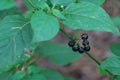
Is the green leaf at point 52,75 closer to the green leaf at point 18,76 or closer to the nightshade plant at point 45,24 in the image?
the green leaf at point 18,76

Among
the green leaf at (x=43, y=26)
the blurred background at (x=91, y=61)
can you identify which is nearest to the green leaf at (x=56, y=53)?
the green leaf at (x=43, y=26)

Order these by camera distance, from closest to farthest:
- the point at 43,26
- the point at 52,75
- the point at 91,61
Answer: the point at 43,26, the point at 52,75, the point at 91,61

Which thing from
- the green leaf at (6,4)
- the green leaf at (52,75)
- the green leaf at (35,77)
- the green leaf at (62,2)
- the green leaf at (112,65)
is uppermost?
the green leaf at (6,4)

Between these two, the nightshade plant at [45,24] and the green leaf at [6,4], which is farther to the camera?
the green leaf at [6,4]

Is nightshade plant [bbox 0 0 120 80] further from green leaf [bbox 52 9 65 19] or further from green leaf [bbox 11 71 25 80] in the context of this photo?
green leaf [bbox 11 71 25 80]

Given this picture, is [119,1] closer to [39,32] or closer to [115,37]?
[115,37]

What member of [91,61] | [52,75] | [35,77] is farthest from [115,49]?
[91,61]

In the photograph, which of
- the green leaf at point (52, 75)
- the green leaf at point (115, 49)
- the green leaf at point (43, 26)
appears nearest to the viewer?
the green leaf at point (43, 26)

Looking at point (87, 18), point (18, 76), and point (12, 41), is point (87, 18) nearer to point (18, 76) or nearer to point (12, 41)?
point (12, 41)
